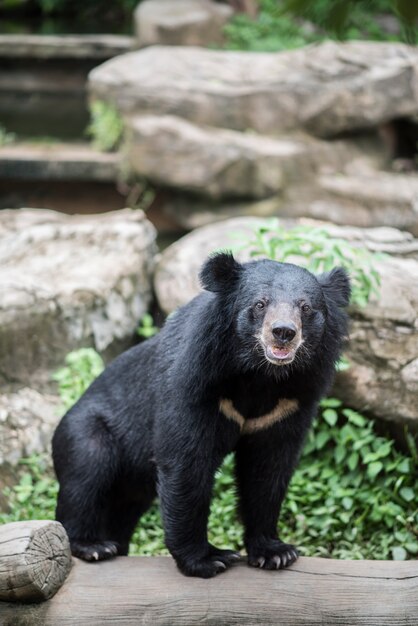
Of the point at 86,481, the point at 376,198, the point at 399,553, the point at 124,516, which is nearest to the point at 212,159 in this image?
the point at 376,198

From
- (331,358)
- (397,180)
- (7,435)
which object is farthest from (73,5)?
(331,358)

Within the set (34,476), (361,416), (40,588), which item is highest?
(40,588)

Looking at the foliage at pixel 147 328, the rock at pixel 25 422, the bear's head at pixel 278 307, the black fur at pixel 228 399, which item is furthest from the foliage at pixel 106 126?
the bear's head at pixel 278 307

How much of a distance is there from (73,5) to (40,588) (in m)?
14.9

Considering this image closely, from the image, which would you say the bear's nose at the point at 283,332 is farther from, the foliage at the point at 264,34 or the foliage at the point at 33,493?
the foliage at the point at 264,34

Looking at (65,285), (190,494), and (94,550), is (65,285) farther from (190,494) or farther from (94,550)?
(190,494)

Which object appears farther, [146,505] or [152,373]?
[146,505]

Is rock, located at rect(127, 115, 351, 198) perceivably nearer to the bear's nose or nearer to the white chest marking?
the white chest marking

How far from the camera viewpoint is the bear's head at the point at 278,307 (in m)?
3.16

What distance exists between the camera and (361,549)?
4.52 m

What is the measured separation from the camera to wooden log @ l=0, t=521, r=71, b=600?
2953 millimetres

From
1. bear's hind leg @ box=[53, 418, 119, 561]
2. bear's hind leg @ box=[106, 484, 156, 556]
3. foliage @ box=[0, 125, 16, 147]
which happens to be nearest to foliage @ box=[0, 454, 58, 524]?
bear's hind leg @ box=[106, 484, 156, 556]

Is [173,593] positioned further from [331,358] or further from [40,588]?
[331,358]

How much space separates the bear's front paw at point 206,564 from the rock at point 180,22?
933cm
